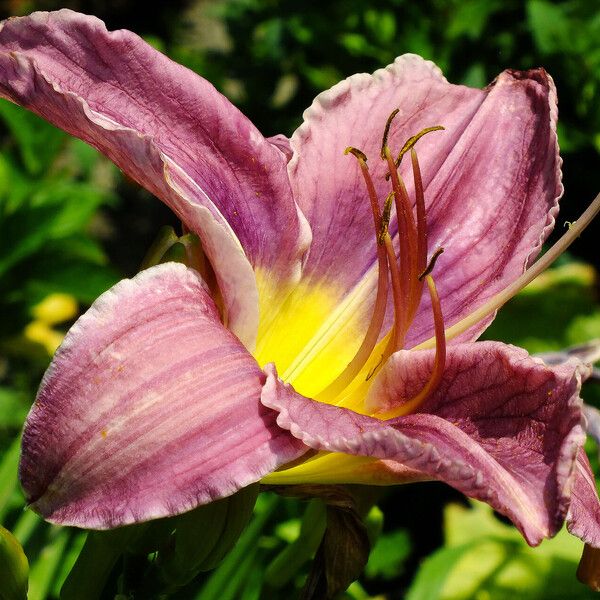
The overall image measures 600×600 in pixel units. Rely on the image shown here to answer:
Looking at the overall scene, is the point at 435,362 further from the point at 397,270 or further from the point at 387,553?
the point at 387,553

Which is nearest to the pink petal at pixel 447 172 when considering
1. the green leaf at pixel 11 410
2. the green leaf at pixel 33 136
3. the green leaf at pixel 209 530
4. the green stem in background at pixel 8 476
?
the green leaf at pixel 209 530

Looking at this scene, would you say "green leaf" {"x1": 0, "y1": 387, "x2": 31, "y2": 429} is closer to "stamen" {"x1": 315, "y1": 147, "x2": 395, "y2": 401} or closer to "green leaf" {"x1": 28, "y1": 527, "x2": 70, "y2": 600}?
"green leaf" {"x1": 28, "y1": 527, "x2": 70, "y2": 600}

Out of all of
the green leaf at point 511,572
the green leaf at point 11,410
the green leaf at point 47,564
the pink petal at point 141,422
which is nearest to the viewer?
the pink petal at point 141,422

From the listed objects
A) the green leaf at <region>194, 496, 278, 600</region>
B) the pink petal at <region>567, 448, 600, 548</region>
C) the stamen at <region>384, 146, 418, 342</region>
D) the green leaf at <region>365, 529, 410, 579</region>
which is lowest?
the green leaf at <region>365, 529, 410, 579</region>

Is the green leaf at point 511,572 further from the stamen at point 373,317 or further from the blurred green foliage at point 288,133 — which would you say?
the stamen at point 373,317

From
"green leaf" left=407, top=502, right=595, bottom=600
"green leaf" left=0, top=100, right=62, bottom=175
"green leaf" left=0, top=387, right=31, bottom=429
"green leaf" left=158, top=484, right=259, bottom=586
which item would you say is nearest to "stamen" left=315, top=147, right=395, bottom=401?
"green leaf" left=158, top=484, right=259, bottom=586

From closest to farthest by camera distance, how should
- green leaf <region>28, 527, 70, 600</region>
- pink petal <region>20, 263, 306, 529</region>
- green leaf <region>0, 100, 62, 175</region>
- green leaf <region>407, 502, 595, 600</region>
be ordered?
pink petal <region>20, 263, 306, 529</region>, green leaf <region>28, 527, 70, 600</region>, green leaf <region>407, 502, 595, 600</region>, green leaf <region>0, 100, 62, 175</region>
